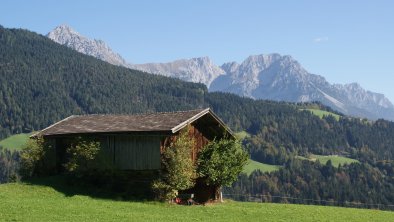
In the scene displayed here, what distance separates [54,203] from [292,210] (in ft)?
62.0

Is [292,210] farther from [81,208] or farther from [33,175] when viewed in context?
[33,175]

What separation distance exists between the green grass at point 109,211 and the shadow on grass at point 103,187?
5.00 feet

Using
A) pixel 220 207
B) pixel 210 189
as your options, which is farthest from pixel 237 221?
pixel 210 189

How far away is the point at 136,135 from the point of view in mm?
42625

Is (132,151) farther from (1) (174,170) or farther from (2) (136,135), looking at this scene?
(1) (174,170)

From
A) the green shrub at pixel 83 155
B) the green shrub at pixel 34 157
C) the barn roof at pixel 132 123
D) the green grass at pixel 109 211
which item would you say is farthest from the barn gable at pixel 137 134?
the green grass at pixel 109 211

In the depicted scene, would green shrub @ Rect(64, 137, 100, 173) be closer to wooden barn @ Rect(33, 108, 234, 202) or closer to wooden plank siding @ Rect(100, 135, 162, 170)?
wooden barn @ Rect(33, 108, 234, 202)

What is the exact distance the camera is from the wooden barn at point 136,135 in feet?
136

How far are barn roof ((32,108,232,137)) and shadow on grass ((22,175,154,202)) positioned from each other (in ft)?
14.6

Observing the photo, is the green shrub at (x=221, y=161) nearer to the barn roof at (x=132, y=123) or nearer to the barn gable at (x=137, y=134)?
the barn gable at (x=137, y=134)

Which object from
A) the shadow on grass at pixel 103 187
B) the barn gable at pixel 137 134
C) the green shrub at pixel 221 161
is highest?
the barn gable at pixel 137 134

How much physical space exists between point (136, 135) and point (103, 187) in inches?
213

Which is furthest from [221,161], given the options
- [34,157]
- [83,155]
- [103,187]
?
[34,157]

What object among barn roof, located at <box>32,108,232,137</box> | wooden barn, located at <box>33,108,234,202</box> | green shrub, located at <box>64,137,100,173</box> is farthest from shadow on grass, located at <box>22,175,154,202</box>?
barn roof, located at <box>32,108,232,137</box>
